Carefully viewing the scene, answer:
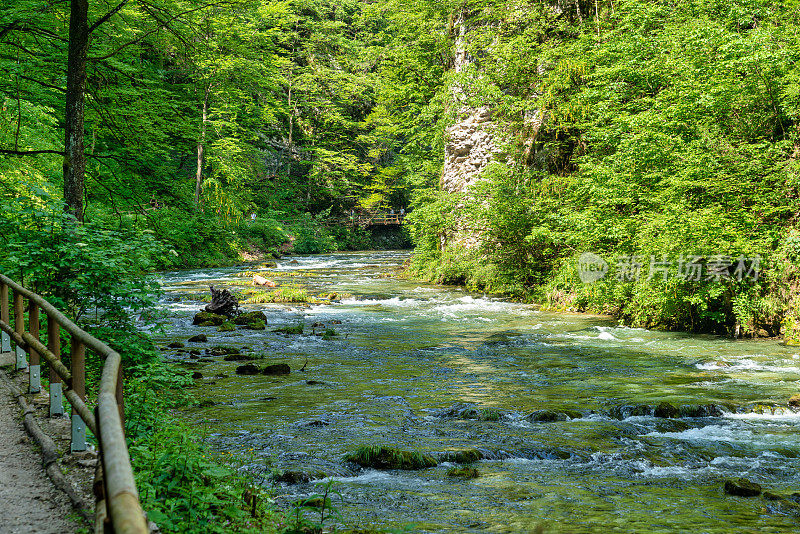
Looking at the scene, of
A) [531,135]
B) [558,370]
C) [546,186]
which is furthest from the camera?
[531,135]

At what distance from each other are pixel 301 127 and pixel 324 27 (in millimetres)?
9552

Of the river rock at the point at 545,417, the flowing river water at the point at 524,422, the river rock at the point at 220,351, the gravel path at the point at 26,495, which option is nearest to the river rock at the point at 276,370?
the flowing river water at the point at 524,422

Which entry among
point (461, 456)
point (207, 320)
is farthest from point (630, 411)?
point (207, 320)

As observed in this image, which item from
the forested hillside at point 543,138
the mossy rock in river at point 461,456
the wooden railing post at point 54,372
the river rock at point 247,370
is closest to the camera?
the wooden railing post at point 54,372

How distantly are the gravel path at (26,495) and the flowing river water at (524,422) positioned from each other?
2280mm

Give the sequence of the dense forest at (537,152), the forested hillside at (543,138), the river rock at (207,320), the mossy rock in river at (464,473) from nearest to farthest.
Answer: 1. the mossy rock in river at (464,473)
2. the dense forest at (537,152)
3. the forested hillside at (543,138)
4. the river rock at (207,320)

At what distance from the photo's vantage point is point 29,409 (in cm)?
564

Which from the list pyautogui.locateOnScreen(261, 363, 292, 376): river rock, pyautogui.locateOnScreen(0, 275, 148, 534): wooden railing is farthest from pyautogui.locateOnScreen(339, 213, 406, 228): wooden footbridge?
pyautogui.locateOnScreen(0, 275, 148, 534): wooden railing

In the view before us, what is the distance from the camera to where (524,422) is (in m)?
8.23

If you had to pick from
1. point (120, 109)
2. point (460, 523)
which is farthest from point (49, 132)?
point (460, 523)

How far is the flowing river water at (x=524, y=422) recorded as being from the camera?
5.64 meters

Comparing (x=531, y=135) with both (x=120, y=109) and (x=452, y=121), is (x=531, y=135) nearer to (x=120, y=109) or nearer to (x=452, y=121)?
(x=452, y=121)

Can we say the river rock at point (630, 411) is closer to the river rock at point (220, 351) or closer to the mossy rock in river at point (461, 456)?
the mossy rock in river at point (461, 456)

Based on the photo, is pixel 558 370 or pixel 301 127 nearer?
pixel 558 370
